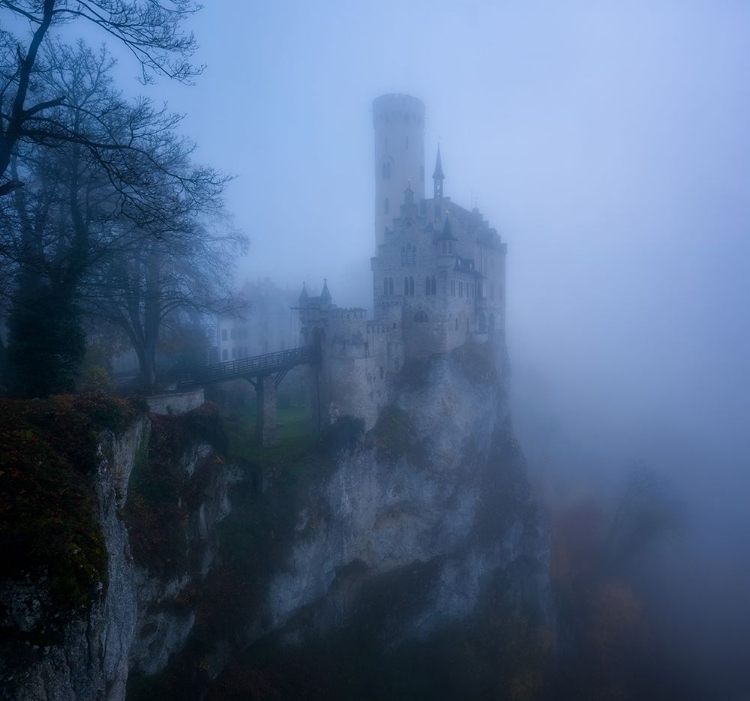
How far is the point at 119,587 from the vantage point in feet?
37.6

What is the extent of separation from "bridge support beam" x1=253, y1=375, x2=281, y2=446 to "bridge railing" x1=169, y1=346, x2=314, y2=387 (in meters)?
0.74

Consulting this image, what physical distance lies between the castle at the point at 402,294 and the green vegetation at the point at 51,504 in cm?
2074

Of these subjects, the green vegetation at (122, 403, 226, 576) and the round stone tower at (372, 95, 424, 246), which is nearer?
the green vegetation at (122, 403, 226, 576)

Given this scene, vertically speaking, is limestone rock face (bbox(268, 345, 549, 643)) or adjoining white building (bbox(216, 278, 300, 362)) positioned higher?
adjoining white building (bbox(216, 278, 300, 362))

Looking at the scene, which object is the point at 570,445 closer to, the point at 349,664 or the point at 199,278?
the point at 349,664

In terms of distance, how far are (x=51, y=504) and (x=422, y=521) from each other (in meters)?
29.0

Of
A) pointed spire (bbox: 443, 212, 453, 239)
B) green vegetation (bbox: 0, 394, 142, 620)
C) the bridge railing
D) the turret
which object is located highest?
the turret

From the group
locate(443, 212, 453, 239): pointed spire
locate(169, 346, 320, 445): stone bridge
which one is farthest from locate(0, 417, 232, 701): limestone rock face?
locate(443, 212, 453, 239): pointed spire

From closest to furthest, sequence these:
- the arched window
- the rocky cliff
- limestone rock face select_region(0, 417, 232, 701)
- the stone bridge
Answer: limestone rock face select_region(0, 417, 232, 701)
the rocky cliff
the stone bridge
the arched window

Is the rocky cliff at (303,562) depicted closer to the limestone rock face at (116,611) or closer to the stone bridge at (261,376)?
the limestone rock face at (116,611)

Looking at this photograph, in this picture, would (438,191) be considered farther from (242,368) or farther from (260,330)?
(260,330)

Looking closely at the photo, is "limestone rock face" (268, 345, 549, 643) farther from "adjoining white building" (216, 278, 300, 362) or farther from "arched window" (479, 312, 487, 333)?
"adjoining white building" (216, 278, 300, 362)

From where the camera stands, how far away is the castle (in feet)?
105

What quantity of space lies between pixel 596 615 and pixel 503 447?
733 inches
